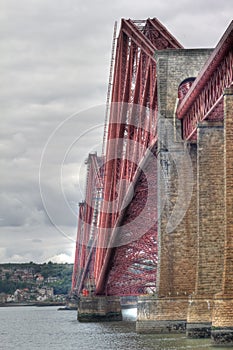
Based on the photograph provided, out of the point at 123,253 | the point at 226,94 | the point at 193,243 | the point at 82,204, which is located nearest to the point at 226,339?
the point at 226,94

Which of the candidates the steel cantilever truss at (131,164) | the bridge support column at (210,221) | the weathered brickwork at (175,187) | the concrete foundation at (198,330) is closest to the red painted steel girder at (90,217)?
the steel cantilever truss at (131,164)

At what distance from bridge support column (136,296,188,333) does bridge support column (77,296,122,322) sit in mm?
36514

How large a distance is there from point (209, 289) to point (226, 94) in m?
9.65

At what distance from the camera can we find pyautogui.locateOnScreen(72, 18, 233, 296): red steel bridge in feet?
136

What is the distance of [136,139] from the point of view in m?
58.9

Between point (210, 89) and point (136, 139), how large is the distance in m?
19.6

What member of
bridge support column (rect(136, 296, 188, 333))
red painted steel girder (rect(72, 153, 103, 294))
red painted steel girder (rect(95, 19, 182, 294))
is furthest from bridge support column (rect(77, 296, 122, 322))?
bridge support column (rect(136, 296, 188, 333))

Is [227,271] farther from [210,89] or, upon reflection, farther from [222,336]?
[210,89]

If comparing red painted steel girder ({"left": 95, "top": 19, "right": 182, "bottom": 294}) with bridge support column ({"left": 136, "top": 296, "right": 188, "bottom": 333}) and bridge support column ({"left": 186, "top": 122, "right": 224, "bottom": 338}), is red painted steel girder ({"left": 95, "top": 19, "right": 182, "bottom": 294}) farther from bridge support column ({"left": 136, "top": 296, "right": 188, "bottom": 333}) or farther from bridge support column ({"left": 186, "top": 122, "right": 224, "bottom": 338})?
bridge support column ({"left": 186, "top": 122, "right": 224, "bottom": 338})

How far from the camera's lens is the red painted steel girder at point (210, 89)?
1382 inches

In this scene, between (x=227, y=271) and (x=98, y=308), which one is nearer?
(x=227, y=271)

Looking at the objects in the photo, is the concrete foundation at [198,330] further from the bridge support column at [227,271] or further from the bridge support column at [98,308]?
the bridge support column at [98,308]

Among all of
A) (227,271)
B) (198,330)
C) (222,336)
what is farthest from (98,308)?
(222,336)

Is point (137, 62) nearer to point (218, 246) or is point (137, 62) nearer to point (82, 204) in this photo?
point (218, 246)
